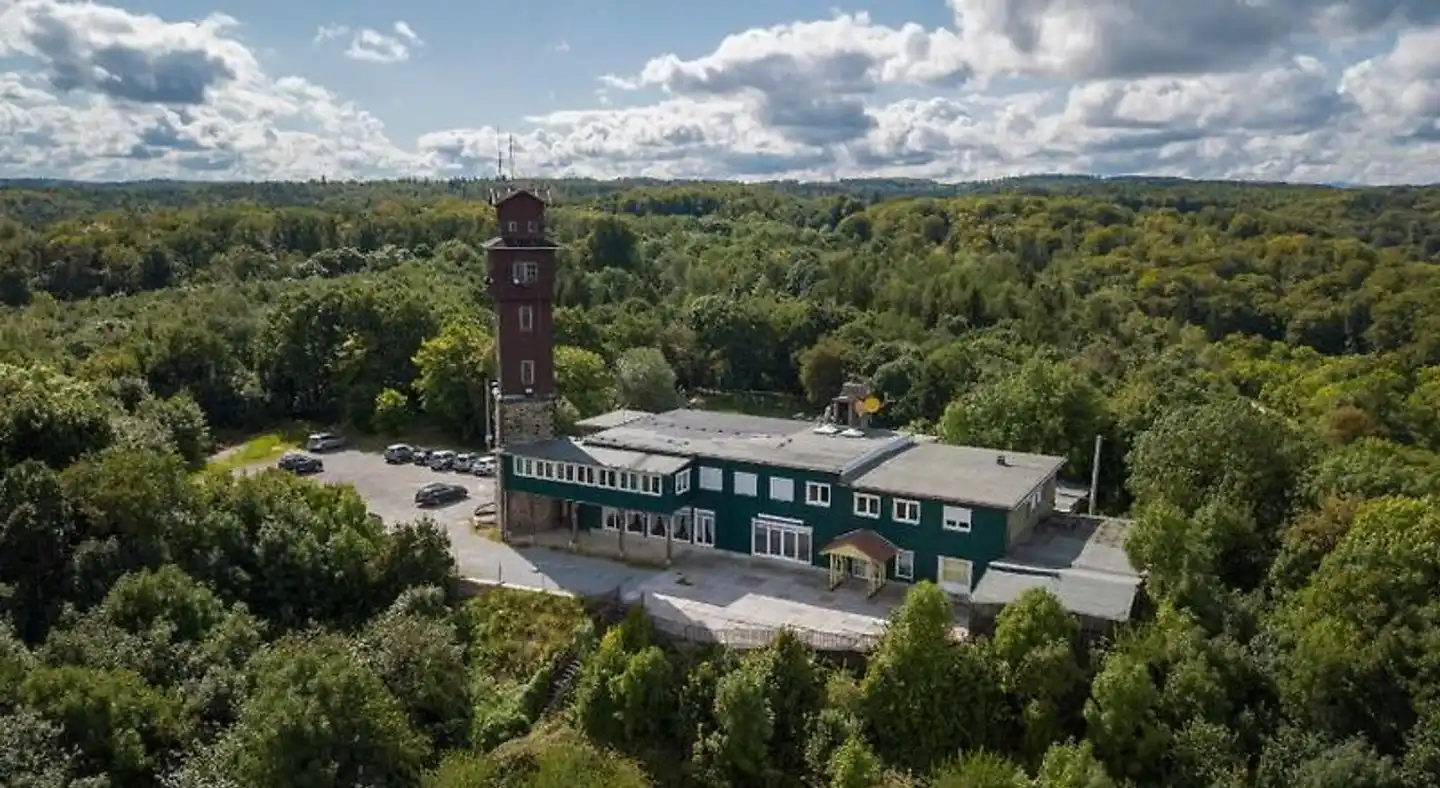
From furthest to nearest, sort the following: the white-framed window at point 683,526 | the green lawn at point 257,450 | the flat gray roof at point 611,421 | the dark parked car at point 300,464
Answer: the green lawn at point 257,450, the dark parked car at point 300,464, the flat gray roof at point 611,421, the white-framed window at point 683,526

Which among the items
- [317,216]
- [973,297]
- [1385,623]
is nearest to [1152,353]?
[973,297]

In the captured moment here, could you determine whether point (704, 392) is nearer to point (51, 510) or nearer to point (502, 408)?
point (502, 408)

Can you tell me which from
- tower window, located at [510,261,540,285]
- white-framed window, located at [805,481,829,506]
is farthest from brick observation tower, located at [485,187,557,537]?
white-framed window, located at [805,481,829,506]

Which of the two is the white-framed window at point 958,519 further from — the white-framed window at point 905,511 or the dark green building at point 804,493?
the white-framed window at point 905,511

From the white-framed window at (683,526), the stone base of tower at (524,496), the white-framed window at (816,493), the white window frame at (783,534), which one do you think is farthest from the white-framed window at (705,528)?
the stone base of tower at (524,496)

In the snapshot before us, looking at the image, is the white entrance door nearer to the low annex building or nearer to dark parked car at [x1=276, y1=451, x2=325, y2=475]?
the low annex building

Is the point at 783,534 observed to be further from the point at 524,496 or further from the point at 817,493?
the point at 524,496

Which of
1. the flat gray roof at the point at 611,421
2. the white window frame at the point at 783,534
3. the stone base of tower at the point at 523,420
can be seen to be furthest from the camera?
the flat gray roof at the point at 611,421
